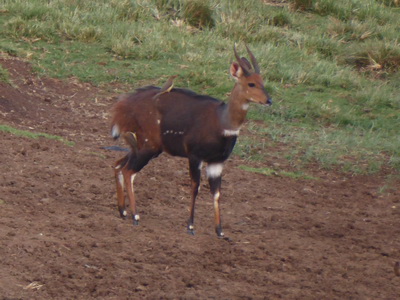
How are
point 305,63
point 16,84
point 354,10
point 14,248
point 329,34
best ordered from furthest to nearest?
point 354,10 → point 329,34 → point 305,63 → point 16,84 → point 14,248

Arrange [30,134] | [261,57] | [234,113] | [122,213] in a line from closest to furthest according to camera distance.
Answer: [234,113] → [122,213] → [30,134] → [261,57]

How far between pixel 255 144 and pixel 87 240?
396cm

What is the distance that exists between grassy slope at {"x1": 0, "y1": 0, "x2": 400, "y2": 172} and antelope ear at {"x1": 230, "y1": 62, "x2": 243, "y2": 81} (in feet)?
10.1

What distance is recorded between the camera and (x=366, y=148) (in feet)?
32.0

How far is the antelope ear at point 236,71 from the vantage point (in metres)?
6.28

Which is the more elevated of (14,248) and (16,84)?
(14,248)

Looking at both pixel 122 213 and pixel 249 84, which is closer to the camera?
pixel 249 84

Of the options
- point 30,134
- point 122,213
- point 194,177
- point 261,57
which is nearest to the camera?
point 194,177

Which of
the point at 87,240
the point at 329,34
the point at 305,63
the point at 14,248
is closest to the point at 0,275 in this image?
the point at 14,248

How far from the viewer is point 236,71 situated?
6332mm

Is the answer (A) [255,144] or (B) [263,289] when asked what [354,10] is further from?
(B) [263,289]

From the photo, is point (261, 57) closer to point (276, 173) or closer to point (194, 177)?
point (276, 173)

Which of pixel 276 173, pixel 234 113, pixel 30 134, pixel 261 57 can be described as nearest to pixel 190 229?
pixel 234 113

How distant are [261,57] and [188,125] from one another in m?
6.18
